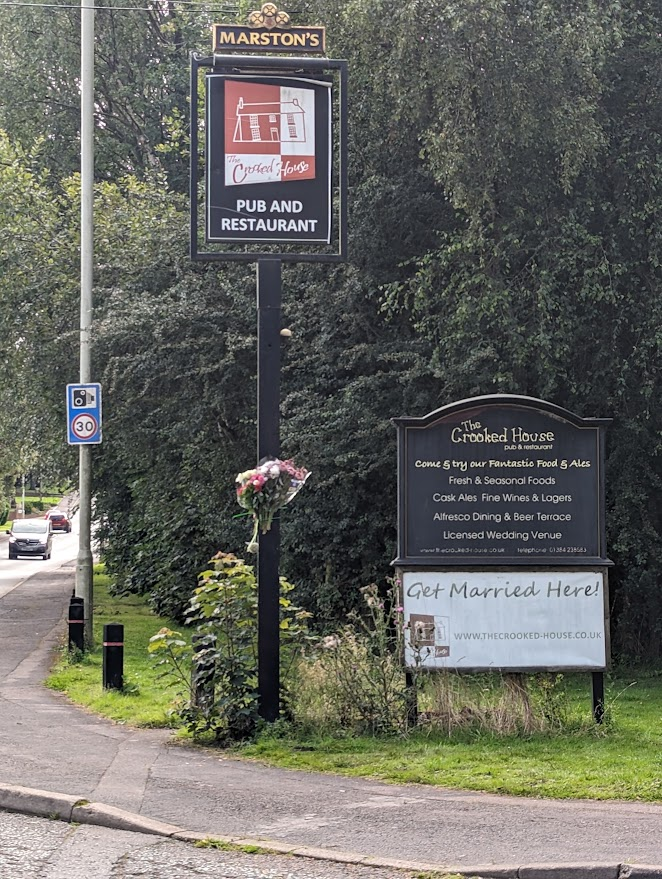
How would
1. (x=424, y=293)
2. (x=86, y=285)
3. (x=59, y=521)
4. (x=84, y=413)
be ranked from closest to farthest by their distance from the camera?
(x=424, y=293), (x=84, y=413), (x=86, y=285), (x=59, y=521)

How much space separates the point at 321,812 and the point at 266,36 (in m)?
6.74

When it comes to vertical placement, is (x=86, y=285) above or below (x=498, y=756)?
above

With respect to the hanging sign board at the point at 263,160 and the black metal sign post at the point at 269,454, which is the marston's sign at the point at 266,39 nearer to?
the hanging sign board at the point at 263,160

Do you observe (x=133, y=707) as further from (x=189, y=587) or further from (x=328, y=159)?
(x=189, y=587)

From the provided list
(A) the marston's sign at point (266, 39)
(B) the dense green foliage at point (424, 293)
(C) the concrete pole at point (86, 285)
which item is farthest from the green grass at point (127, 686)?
(A) the marston's sign at point (266, 39)

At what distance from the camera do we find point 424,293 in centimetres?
1530

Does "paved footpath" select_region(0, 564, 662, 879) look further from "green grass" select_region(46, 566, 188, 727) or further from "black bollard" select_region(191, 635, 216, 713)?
"green grass" select_region(46, 566, 188, 727)

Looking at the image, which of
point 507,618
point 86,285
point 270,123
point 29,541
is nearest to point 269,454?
point 507,618

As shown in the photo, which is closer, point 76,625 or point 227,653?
point 227,653

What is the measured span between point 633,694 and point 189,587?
32.2 feet

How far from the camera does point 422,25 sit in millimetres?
14297

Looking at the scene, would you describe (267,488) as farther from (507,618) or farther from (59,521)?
(59,521)

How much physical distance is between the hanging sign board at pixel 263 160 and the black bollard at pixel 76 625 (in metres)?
8.35

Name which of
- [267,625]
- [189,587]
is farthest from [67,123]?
[267,625]
